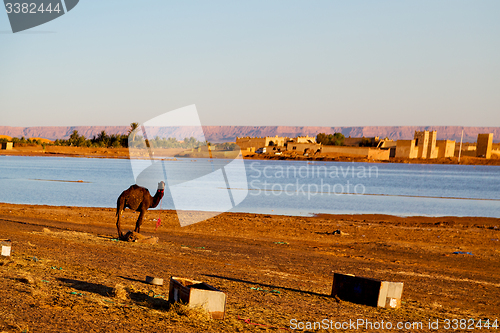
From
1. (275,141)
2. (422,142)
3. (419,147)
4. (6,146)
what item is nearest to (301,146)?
(275,141)

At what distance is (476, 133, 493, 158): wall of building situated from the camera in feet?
586

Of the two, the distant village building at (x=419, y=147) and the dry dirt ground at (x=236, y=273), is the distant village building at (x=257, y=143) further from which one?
the dry dirt ground at (x=236, y=273)

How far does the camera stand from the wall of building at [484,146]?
17860 cm

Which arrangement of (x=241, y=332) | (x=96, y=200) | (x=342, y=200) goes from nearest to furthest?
1. (x=241, y=332)
2. (x=96, y=200)
3. (x=342, y=200)

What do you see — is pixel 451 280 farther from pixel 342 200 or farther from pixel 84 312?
pixel 342 200

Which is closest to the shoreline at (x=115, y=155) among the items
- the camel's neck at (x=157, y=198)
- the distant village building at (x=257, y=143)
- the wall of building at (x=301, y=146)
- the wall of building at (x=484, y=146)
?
the wall of building at (x=301, y=146)

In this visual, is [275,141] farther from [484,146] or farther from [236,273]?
[236,273]

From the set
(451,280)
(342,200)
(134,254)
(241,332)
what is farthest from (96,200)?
(241,332)

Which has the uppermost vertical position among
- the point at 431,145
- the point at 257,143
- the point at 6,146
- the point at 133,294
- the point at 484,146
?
the point at 484,146

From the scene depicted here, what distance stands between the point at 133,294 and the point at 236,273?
372 cm

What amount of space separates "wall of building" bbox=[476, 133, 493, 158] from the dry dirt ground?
173 m

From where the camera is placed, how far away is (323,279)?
11.7m

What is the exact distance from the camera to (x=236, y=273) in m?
11.6

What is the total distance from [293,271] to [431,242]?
10001 millimetres
